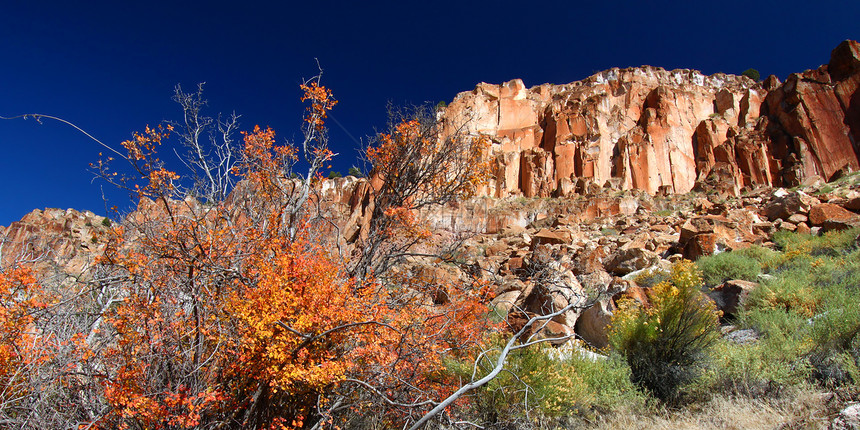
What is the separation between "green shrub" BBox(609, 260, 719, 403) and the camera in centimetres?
619

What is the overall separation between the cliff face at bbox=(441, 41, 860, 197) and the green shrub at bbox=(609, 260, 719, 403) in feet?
109

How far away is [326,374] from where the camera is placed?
493 cm

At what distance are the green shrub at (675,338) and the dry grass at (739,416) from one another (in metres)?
0.60

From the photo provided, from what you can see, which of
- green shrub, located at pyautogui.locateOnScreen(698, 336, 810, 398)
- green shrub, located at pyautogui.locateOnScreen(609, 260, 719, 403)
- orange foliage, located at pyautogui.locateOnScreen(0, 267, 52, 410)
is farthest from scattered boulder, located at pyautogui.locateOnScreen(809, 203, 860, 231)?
orange foliage, located at pyautogui.locateOnScreen(0, 267, 52, 410)

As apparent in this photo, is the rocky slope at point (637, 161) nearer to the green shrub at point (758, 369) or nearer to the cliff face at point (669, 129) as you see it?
the cliff face at point (669, 129)

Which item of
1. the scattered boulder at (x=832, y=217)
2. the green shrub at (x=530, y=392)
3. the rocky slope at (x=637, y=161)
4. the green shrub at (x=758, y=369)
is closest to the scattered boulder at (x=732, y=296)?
the green shrub at (x=758, y=369)

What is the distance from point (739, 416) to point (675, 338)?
5.79 ft

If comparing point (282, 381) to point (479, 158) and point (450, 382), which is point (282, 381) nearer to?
point (450, 382)

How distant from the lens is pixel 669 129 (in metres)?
48.8

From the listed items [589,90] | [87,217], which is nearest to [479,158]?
[87,217]

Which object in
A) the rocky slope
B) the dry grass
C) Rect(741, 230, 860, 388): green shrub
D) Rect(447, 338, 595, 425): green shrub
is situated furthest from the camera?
the rocky slope

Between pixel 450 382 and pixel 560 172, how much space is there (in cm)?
4622

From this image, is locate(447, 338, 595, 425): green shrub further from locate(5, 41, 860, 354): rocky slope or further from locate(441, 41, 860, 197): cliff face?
locate(441, 41, 860, 197): cliff face

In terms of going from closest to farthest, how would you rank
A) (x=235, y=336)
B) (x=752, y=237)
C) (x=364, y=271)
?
(x=235, y=336) → (x=364, y=271) → (x=752, y=237)
